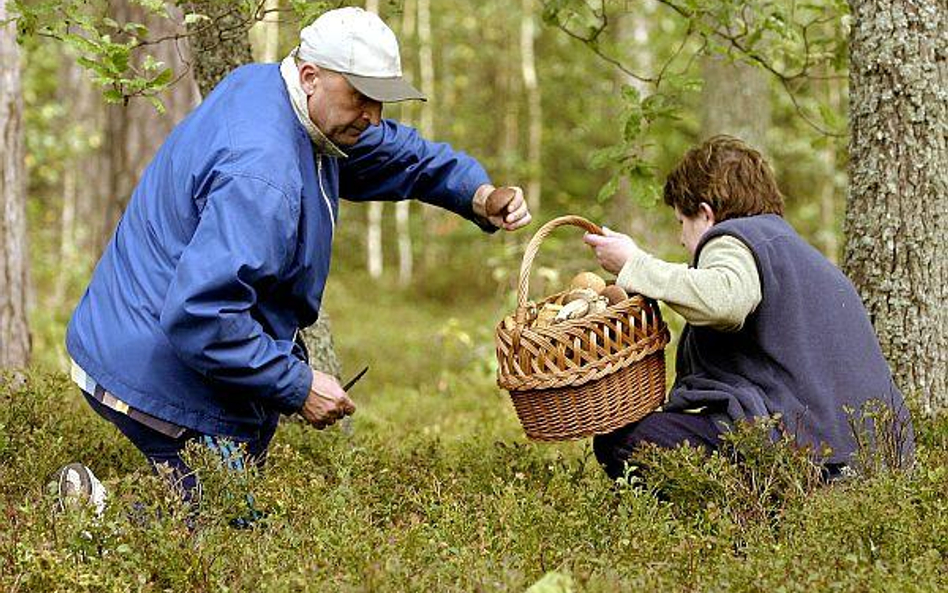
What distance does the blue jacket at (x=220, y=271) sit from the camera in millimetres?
4238

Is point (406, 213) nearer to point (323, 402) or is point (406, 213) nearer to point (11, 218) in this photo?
point (11, 218)

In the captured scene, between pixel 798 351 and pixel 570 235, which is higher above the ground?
pixel 798 351

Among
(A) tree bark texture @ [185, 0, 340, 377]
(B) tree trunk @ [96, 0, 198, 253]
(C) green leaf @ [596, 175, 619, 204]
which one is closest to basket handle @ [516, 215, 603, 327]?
(C) green leaf @ [596, 175, 619, 204]

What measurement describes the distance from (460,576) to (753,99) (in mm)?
8081

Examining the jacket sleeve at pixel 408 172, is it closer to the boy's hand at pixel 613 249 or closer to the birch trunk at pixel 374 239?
the boy's hand at pixel 613 249

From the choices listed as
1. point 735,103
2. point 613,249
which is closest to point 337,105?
point 613,249

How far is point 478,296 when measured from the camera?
17.5 m

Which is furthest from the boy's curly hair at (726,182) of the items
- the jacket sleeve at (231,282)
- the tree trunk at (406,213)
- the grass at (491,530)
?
the tree trunk at (406,213)

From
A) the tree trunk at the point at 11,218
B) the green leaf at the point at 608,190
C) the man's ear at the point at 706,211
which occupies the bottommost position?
the tree trunk at the point at 11,218

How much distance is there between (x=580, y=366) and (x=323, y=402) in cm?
92

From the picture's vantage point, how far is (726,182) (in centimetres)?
497

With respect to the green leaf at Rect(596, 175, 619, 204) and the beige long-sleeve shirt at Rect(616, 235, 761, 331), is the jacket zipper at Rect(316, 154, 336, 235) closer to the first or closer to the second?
the beige long-sleeve shirt at Rect(616, 235, 761, 331)

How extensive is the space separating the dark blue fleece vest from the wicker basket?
281 millimetres

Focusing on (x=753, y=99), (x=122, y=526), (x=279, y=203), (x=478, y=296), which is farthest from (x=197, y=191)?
(x=478, y=296)
